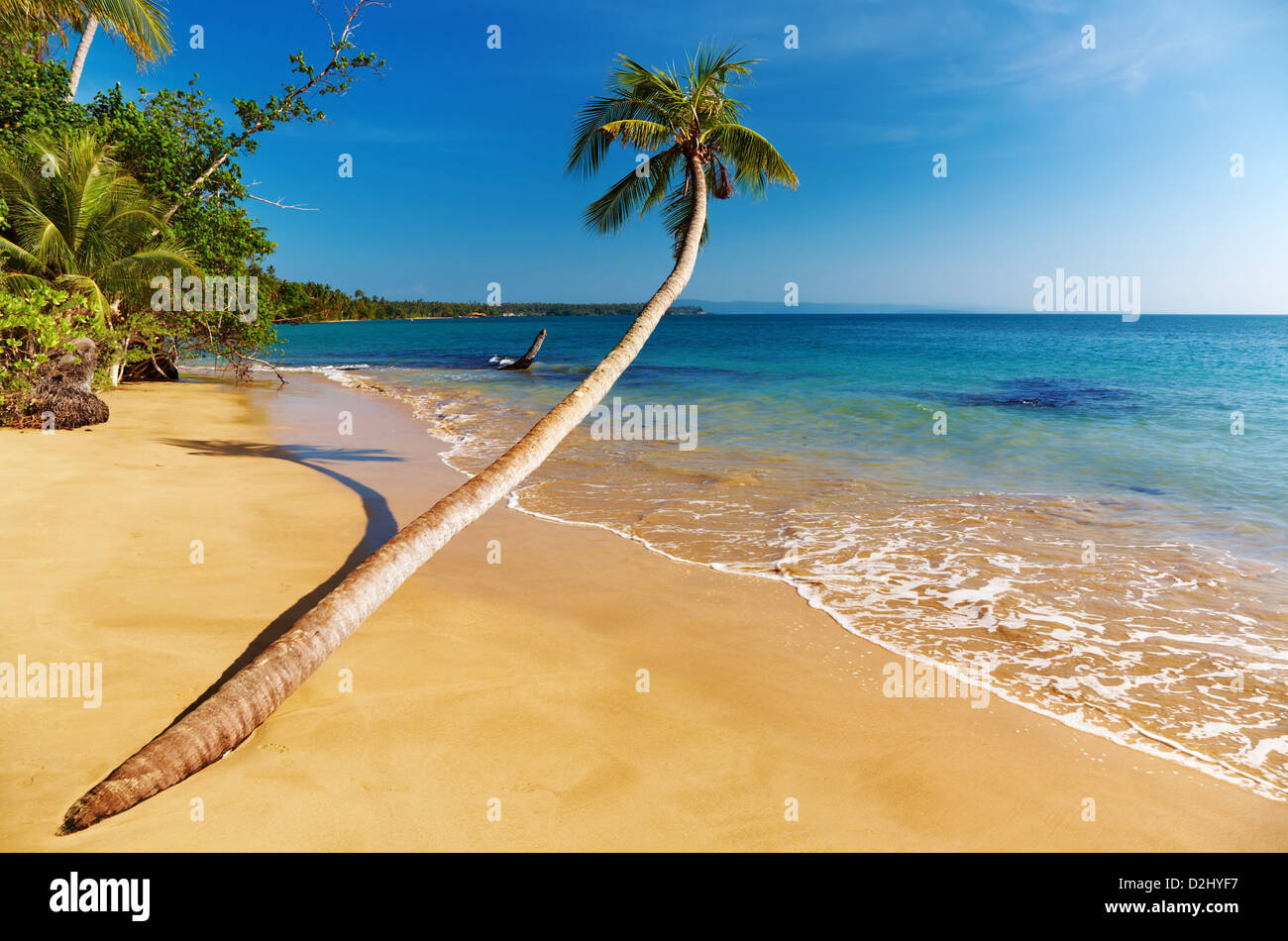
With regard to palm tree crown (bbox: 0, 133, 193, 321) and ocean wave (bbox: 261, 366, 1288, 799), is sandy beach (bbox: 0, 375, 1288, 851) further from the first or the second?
palm tree crown (bbox: 0, 133, 193, 321)

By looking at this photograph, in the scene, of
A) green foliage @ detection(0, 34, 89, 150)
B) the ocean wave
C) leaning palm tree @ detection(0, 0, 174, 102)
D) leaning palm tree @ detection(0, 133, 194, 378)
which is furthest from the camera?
green foliage @ detection(0, 34, 89, 150)

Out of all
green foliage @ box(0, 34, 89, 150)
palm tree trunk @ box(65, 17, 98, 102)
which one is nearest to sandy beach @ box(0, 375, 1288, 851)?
green foliage @ box(0, 34, 89, 150)

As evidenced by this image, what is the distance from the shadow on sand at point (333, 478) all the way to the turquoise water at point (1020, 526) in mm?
1896

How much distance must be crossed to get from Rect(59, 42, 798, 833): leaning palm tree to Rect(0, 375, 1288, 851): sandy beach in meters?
0.16

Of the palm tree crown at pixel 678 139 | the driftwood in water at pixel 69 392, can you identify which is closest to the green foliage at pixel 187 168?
the driftwood in water at pixel 69 392

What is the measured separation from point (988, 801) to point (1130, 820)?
0.67 metres

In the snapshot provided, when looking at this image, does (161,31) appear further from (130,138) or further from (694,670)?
(694,670)

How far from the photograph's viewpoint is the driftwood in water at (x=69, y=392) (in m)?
12.0

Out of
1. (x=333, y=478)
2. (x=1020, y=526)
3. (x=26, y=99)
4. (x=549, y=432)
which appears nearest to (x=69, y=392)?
(x=333, y=478)

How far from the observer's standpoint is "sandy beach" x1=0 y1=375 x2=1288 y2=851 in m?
3.17

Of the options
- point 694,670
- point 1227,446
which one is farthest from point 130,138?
point 1227,446

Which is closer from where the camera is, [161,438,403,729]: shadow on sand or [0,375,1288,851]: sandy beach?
[0,375,1288,851]: sandy beach

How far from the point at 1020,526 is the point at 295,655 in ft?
27.0

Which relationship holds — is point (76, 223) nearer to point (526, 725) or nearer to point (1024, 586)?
point (526, 725)
